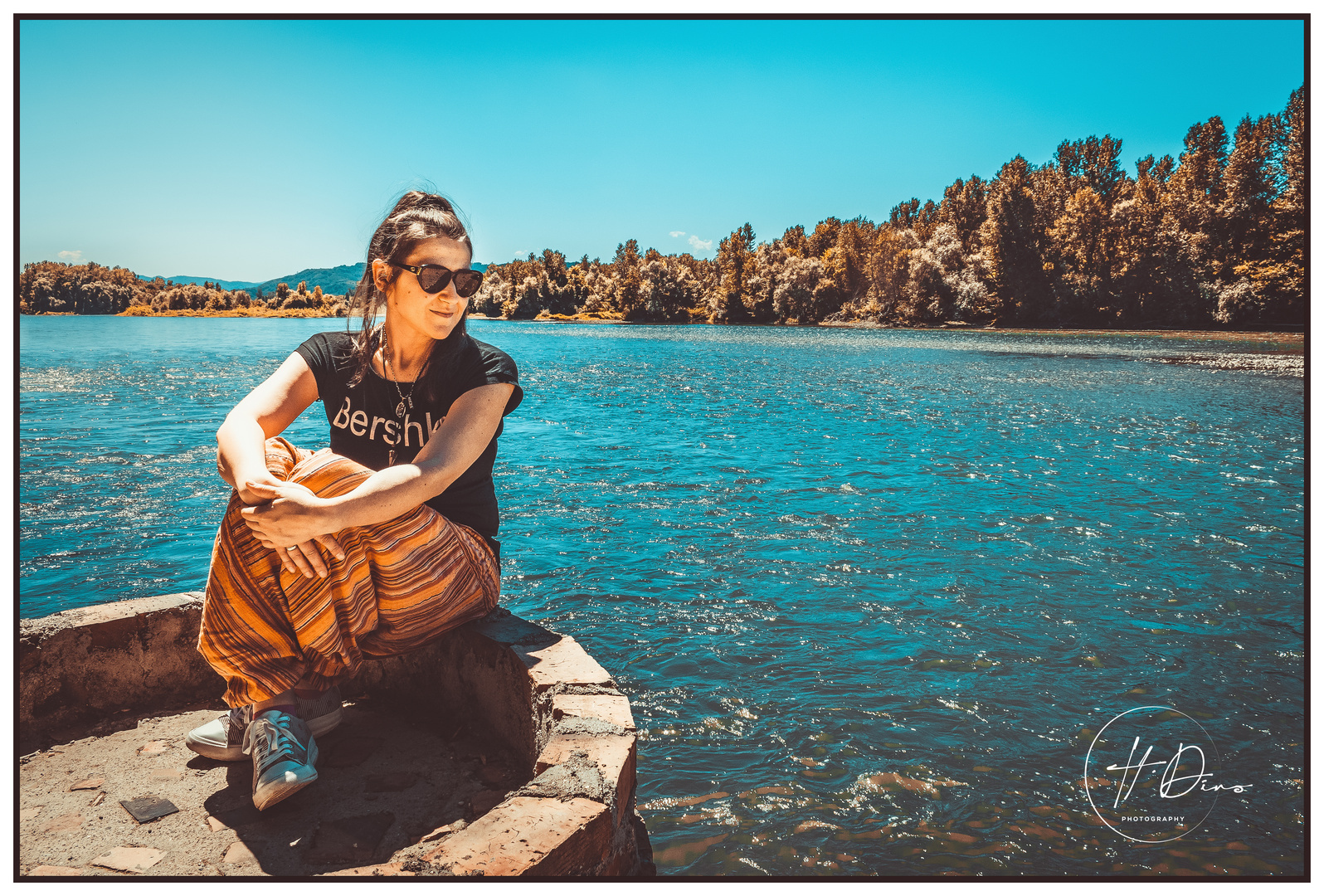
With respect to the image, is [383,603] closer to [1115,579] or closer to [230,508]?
[230,508]

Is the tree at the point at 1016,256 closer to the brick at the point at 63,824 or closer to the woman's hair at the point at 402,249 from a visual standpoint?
the woman's hair at the point at 402,249

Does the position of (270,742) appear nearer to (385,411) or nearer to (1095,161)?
(385,411)

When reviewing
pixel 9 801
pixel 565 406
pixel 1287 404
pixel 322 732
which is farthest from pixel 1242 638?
pixel 1287 404

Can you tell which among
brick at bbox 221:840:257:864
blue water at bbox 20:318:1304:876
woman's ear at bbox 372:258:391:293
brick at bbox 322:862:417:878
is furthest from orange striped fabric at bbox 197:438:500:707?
blue water at bbox 20:318:1304:876

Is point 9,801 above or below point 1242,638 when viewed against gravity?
above

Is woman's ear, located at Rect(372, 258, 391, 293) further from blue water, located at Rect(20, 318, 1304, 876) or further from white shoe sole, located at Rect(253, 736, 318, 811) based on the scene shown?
blue water, located at Rect(20, 318, 1304, 876)

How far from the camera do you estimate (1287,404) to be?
2247 cm

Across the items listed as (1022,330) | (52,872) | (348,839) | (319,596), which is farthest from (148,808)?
(1022,330)

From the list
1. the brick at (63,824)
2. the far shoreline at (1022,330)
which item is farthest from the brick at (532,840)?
the far shoreline at (1022,330)

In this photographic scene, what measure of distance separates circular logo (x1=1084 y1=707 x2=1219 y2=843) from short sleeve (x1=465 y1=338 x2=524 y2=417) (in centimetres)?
352

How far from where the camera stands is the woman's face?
3213 millimetres

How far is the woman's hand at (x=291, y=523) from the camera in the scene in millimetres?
2619

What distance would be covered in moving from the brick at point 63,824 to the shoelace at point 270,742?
59 centimetres

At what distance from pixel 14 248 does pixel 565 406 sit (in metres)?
19.6
